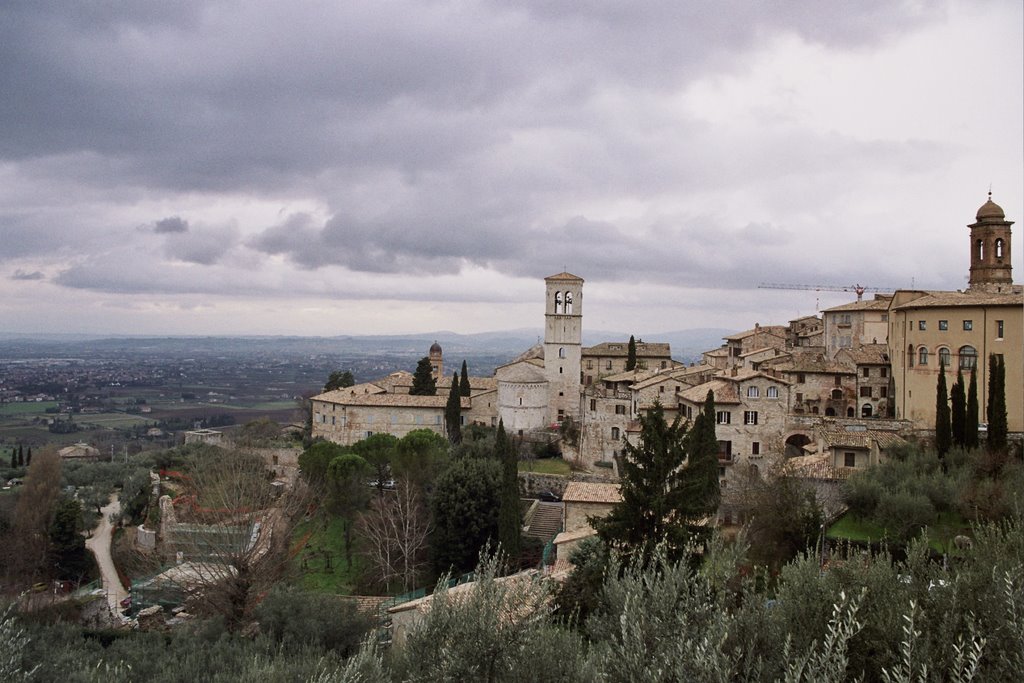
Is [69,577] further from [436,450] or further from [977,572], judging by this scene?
[977,572]

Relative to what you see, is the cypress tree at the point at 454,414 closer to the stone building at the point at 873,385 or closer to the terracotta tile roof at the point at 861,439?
the terracotta tile roof at the point at 861,439

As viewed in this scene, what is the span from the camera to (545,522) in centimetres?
3291

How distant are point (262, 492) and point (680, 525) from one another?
18.7 meters

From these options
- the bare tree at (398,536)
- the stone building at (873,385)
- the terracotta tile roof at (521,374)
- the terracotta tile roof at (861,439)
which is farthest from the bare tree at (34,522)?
the stone building at (873,385)

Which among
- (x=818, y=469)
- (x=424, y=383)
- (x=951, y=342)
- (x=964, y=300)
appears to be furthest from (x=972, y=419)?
(x=424, y=383)

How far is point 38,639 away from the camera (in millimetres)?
15102

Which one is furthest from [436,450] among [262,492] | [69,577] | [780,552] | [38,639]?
[38,639]

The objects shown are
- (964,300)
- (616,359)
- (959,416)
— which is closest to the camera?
(959,416)

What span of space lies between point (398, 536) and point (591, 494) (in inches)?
340

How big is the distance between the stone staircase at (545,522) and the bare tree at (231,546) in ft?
33.5

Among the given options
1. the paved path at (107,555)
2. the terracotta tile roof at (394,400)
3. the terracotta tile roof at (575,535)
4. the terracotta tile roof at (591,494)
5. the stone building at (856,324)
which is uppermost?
the stone building at (856,324)

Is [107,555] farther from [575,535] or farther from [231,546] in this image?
[575,535]

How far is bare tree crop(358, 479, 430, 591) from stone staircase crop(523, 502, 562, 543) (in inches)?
181

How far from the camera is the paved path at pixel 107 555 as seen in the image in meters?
28.9
